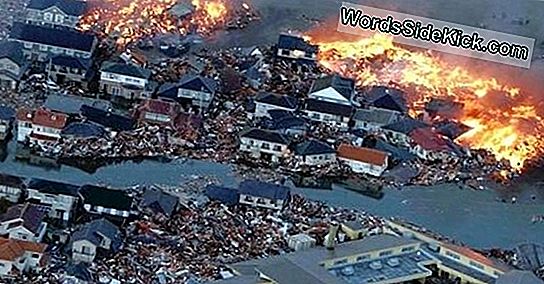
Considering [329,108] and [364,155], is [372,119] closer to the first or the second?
[329,108]

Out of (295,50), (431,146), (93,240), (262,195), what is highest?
(295,50)

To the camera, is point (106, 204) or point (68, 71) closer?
point (106, 204)

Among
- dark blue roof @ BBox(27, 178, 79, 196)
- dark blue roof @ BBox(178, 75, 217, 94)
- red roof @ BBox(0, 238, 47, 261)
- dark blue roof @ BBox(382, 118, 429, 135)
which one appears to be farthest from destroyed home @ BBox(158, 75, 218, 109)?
red roof @ BBox(0, 238, 47, 261)

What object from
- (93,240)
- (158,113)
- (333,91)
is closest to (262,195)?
(93,240)

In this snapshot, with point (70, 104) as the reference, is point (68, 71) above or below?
above

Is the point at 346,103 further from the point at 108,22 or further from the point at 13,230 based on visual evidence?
the point at 13,230

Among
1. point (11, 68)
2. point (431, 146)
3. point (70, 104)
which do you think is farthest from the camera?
point (11, 68)

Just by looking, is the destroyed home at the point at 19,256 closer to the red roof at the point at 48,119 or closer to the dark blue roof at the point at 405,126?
the red roof at the point at 48,119
